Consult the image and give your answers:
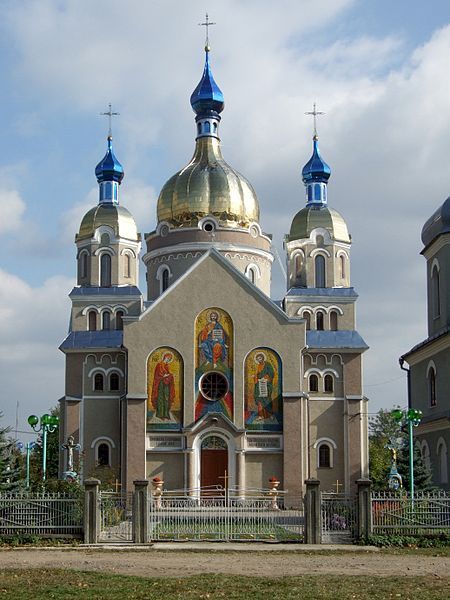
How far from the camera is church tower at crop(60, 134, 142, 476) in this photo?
45594mm

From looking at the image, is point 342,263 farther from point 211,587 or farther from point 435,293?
point 211,587

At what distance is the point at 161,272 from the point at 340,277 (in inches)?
326

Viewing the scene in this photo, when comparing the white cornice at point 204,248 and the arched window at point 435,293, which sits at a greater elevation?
the white cornice at point 204,248

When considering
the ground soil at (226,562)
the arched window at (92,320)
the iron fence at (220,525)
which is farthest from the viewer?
the arched window at (92,320)

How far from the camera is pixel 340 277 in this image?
49625mm

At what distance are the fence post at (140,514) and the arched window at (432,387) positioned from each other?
1372 centimetres

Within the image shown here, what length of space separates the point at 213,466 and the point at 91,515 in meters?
18.0

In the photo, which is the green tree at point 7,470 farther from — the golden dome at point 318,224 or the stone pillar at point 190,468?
the golden dome at point 318,224

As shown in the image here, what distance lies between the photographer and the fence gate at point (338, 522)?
25.2 m

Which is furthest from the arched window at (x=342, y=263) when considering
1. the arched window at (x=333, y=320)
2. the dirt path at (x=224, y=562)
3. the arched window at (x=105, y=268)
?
the dirt path at (x=224, y=562)

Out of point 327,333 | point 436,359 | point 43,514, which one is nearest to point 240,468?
point 327,333

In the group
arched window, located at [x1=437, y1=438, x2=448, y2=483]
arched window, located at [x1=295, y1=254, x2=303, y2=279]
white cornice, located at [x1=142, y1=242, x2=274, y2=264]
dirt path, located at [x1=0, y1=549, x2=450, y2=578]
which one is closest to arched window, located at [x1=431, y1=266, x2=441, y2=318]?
arched window, located at [x1=437, y1=438, x2=448, y2=483]

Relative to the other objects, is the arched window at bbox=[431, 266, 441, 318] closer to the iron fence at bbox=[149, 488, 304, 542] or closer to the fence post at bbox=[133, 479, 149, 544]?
the iron fence at bbox=[149, 488, 304, 542]

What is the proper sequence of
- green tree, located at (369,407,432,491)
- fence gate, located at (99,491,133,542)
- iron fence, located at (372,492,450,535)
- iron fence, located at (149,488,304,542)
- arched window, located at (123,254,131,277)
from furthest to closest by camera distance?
1. arched window, located at (123,254,131,277)
2. green tree, located at (369,407,432,491)
3. iron fence, located at (149,488,304,542)
4. fence gate, located at (99,491,133,542)
5. iron fence, located at (372,492,450,535)
